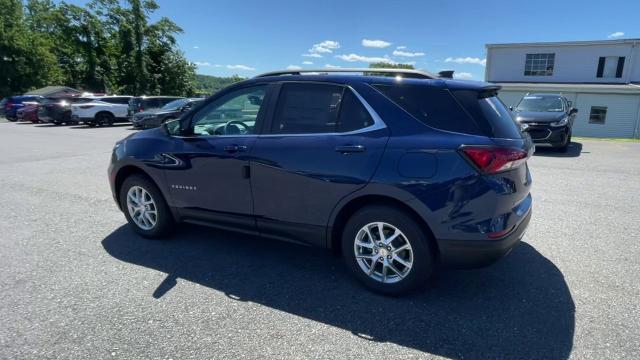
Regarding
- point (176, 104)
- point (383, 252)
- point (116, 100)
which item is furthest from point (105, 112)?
point (383, 252)

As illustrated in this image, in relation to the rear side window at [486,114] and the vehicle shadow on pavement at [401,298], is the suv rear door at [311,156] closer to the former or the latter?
the vehicle shadow on pavement at [401,298]

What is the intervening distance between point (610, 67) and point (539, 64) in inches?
164

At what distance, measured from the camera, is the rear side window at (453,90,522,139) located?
9.57 feet

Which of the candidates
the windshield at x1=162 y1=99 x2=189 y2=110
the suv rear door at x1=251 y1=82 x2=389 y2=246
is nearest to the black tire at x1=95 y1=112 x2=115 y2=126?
the windshield at x1=162 y1=99 x2=189 y2=110

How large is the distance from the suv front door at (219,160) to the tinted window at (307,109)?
227 mm

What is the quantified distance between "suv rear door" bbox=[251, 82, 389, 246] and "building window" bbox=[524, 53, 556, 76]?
2829 cm

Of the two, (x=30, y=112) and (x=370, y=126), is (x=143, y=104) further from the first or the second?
(x=370, y=126)

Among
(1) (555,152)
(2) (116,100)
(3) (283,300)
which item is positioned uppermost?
(2) (116,100)

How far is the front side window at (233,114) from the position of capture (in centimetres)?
373

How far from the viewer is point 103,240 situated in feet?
14.5

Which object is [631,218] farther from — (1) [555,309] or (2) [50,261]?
(2) [50,261]

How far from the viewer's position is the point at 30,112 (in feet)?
78.1

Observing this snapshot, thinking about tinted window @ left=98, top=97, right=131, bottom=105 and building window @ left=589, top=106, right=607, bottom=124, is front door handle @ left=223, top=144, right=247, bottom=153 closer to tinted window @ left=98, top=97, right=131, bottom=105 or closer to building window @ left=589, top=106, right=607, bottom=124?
tinted window @ left=98, top=97, right=131, bottom=105

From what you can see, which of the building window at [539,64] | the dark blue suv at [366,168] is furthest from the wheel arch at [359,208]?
the building window at [539,64]
